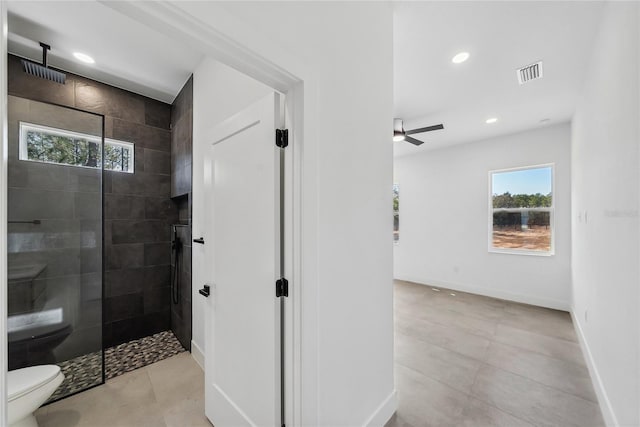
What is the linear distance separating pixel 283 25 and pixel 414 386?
2.73m

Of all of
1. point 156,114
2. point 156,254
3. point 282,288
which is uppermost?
point 156,114

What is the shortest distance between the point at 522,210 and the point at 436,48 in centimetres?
365

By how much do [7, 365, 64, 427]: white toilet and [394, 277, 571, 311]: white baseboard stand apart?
18.3 feet

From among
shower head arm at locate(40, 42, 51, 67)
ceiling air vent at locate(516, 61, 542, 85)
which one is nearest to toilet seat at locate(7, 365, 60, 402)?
shower head arm at locate(40, 42, 51, 67)

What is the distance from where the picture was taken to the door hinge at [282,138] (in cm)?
133

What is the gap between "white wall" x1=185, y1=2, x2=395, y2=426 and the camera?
4.01 ft

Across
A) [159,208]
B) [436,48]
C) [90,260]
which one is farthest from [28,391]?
[436,48]

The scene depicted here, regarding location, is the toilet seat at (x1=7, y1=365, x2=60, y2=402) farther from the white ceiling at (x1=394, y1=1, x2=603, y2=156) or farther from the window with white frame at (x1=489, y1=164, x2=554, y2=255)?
the window with white frame at (x1=489, y1=164, x2=554, y2=255)

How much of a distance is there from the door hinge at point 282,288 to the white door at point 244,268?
3 cm

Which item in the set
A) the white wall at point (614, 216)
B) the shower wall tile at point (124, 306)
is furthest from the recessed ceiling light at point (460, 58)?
the shower wall tile at point (124, 306)

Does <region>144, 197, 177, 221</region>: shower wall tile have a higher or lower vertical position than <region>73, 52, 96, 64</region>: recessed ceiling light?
lower

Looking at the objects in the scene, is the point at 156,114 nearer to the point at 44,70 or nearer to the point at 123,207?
the point at 44,70

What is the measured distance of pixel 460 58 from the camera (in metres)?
2.39

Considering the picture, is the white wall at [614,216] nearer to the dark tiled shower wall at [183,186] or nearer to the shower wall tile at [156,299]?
the dark tiled shower wall at [183,186]
